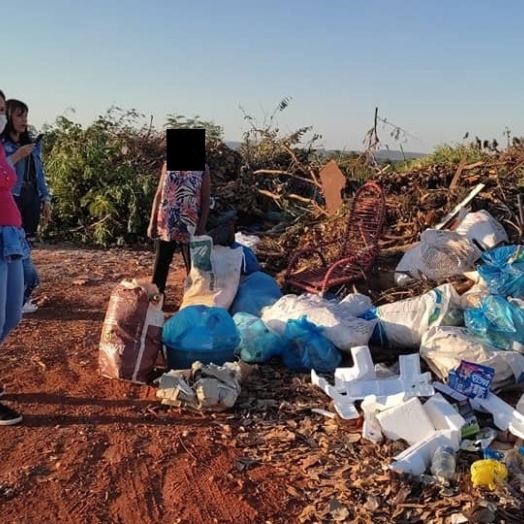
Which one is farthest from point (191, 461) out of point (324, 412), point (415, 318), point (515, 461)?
point (415, 318)

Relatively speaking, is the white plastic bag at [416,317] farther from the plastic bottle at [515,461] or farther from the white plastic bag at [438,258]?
the plastic bottle at [515,461]

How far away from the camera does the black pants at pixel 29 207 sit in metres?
4.76

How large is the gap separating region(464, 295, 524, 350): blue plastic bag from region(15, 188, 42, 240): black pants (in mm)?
3234

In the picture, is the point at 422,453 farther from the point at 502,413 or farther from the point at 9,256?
the point at 9,256

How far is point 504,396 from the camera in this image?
3.78 metres

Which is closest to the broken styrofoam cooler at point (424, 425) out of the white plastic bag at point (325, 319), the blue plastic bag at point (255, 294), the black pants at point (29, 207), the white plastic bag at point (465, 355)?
the white plastic bag at point (465, 355)

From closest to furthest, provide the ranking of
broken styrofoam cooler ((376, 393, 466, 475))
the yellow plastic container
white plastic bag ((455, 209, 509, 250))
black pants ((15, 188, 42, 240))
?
the yellow plastic container → broken styrofoam cooler ((376, 393, 466, 475)) → black pants ((15, 188, 42, 240)) → white plastic bag ((455, 209, 509, 250))

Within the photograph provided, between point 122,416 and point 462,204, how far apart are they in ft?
13.6

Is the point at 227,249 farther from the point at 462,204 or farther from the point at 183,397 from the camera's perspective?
the point at 462,204

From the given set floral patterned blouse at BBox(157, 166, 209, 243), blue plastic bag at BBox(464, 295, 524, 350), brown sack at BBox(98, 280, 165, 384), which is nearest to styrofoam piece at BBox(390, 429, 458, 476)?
blue plastic bag at BBox(464, 295, 524, 350)

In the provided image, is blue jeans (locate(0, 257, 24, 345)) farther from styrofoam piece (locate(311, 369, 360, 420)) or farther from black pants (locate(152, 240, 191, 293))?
black pants (locate(152, 240, 191, 293))

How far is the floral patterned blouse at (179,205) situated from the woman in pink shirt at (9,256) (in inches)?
71.2

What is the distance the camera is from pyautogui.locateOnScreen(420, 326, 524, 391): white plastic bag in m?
3.74

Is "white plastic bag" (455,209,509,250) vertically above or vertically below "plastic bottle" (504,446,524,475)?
above
